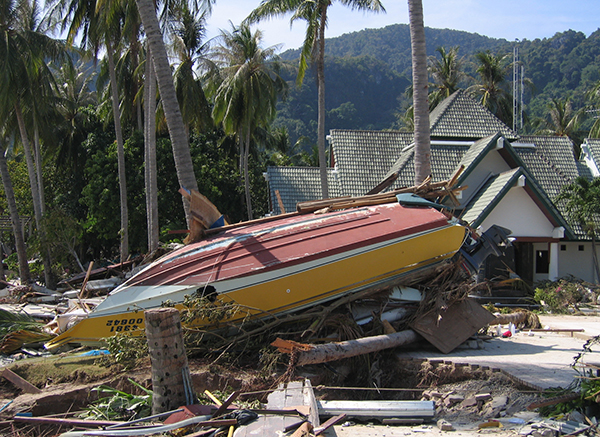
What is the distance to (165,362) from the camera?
202 inches

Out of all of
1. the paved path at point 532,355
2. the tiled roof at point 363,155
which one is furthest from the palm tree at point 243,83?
the paved path at point 532,355

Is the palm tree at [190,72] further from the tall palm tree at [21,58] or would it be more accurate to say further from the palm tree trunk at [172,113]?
the palm tree trunk at [172,113]

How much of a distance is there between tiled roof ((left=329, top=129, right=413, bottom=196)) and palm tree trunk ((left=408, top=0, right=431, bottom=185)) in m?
10.3

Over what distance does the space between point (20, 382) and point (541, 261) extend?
1851 centimetres

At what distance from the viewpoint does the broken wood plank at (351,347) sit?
21.9 ft

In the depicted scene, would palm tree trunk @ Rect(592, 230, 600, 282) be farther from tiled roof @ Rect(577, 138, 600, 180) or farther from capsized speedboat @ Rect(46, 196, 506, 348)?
capsized speedboat @ Rect(46, 196, 506, 348)

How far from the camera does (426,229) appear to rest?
8.53 metres

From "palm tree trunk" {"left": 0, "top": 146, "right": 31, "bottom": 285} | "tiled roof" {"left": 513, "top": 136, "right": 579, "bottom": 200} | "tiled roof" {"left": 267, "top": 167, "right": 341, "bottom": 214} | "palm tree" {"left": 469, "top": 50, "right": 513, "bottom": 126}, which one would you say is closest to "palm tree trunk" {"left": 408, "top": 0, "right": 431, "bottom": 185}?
"tiled roof" {"left": 267, "top": 167, "right": 341, "bottom": 214}

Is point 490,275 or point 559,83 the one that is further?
point 559,83

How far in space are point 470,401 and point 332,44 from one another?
201219 mm

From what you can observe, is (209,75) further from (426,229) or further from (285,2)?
(426,229)

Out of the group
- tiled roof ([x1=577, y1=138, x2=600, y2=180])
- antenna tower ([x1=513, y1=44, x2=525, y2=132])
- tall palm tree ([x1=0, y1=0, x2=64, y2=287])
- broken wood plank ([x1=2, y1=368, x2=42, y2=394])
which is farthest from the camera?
antenna tower ([x1=513, y1=44, x2=525, y2=132])

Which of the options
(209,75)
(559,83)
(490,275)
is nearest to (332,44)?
(559,83)

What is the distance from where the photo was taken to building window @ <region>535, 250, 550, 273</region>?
757 inches
